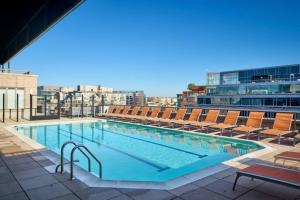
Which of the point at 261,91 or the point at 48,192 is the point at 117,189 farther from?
the point at 261,91

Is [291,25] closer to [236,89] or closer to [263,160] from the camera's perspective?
[236,89]

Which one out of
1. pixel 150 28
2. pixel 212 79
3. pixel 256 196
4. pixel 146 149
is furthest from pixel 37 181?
pixel 212 79

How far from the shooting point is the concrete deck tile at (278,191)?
10.5 ft

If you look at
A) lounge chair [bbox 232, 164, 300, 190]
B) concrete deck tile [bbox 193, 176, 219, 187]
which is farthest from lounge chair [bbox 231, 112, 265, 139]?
lounge chair [bbox 232, 164, 300, 190]

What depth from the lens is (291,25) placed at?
25.0 metres

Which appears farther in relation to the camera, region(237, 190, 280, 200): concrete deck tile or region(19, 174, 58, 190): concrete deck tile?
region(19, 174, 58, 190): concrete deck tile

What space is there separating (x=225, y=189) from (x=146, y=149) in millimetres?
4225

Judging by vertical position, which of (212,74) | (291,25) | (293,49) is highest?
(293,49)

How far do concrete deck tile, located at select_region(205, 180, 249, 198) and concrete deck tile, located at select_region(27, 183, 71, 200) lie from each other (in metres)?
2.17

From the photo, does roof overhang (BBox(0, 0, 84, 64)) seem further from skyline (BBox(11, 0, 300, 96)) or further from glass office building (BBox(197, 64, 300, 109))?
glass office building (BBox(197, 64, 300, 109))

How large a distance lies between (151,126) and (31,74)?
33.5 feet

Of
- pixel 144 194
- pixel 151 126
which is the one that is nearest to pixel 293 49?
pixel 151 126

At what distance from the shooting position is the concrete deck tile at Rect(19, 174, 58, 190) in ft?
11.7

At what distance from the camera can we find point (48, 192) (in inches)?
130
